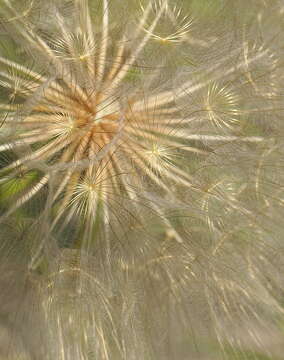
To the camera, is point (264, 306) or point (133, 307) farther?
point (264, 306)

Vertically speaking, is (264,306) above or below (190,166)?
below

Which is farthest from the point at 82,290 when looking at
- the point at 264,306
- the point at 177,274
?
the point at 264,306

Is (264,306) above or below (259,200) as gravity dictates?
below

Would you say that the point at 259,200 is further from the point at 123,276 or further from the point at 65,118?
the point at 65,118

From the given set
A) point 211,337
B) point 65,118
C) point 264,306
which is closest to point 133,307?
point 211,337

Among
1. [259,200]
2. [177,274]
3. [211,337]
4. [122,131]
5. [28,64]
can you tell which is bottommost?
[211,337]

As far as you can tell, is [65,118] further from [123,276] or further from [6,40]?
[123,276]
